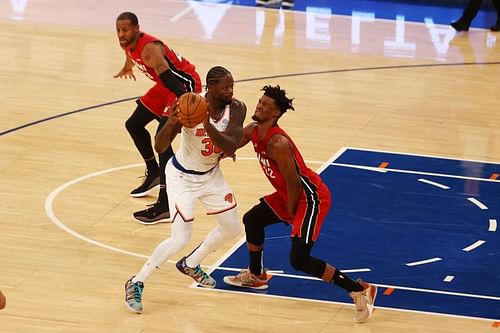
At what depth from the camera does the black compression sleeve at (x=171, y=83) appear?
1018cm

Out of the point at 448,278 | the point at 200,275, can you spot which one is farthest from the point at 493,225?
the point at 200,275

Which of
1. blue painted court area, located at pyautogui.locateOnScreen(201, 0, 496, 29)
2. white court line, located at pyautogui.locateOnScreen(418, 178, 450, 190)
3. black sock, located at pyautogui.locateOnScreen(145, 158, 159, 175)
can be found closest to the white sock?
black sock, located at pyautogui.locateOnScreen(145, 158, 159, 175)

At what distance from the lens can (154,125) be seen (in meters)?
13.4

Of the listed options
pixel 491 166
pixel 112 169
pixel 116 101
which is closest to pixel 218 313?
pixel 112 169

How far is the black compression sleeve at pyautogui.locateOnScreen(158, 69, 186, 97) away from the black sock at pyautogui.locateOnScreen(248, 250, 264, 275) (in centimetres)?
168

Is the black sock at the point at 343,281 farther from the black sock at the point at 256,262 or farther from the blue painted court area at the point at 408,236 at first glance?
the black sock at the point at 256,262

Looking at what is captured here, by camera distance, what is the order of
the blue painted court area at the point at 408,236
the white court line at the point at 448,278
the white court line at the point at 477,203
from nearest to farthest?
1. the blue painted court area at the point at 408,236
2. the white court line at the point at 448,278
3. the white court line at the point at 477,203

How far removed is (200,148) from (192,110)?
55 cm

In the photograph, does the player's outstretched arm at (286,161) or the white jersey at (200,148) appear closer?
the player's outstretched arm at (286,161)

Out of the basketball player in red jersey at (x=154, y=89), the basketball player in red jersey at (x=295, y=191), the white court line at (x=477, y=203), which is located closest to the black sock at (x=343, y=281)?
the basketball player in red jersey at (x=295, y=191)

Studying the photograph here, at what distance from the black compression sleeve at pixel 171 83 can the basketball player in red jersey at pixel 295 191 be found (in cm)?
151

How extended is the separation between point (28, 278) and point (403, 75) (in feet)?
24.0

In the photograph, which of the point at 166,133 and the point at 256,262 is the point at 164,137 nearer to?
the point at 166,133

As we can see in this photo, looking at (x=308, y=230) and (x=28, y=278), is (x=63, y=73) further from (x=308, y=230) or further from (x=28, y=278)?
(x=308, y=230)
